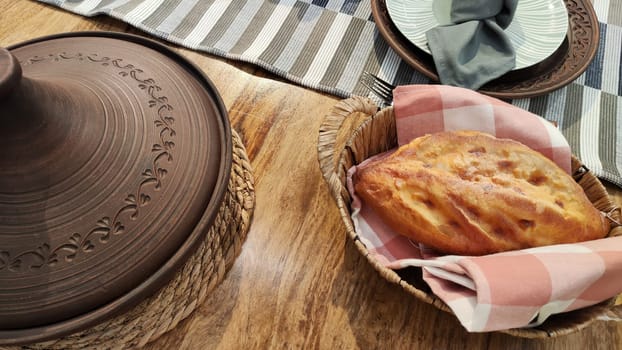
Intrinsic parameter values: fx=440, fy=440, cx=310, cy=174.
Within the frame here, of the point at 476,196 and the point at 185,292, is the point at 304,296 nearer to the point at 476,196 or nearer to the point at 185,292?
the point at 185,292

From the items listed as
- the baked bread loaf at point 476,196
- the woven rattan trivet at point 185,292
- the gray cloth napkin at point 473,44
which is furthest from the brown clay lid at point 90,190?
Result: the gray cloth napkin at point 473,44

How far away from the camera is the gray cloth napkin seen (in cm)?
94

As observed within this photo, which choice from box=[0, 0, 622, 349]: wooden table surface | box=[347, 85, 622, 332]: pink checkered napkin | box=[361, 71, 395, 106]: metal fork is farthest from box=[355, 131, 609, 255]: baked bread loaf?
box=[361, 71, 395, 106]: metal fork

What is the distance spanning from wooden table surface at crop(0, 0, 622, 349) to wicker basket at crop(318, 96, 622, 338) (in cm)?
9

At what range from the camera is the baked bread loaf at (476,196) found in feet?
2.16

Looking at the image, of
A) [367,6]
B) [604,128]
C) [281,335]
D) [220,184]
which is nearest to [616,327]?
[604,128]

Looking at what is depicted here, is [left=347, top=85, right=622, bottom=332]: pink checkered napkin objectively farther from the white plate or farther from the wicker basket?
the white plate

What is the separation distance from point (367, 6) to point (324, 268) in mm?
761

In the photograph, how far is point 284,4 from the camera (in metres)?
1.21

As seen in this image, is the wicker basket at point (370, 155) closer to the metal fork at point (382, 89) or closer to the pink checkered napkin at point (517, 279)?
the pink checkered napkin at point (517, 279)

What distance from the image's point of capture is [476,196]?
2.18ft

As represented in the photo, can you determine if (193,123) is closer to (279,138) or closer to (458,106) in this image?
(279,138)

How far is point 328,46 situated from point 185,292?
70 cm

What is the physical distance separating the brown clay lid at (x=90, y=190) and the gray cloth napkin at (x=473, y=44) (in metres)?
0.56
